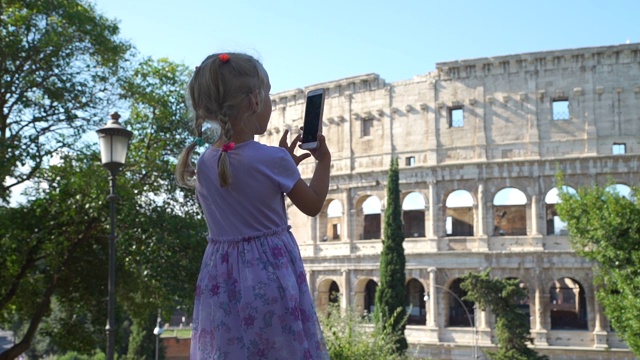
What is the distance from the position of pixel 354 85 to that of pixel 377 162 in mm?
4570

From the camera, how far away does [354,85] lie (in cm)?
3744

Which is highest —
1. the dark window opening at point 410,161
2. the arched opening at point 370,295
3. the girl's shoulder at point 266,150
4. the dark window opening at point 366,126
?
the dark window opening at point 366,126

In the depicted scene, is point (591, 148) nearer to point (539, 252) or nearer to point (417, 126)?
point (539, 252)

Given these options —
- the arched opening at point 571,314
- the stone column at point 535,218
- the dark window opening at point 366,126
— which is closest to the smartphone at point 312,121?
the stone column at point 535,218

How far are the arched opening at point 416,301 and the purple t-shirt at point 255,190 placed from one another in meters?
33.6

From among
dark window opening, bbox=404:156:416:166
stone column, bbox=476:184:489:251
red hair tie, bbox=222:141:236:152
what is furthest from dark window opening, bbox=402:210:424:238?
red hair tie, bbox=222:141:236:152

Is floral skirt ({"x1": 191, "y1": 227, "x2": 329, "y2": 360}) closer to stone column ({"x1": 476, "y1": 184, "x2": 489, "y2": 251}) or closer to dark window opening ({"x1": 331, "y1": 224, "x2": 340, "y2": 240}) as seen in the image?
stone column ({"x1": 476, "y1": 184, "x2": 489, "y2": 251})

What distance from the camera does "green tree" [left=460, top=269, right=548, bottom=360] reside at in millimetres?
27000

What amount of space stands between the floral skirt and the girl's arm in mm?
139

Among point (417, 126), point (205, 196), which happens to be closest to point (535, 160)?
point (417, 126)

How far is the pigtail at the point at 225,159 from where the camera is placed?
2.62 metres

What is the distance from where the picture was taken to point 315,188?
8.81 ft

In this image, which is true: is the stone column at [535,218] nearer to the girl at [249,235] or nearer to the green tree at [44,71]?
the green tree at [44,71]

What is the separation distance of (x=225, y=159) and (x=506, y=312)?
26630 mm
